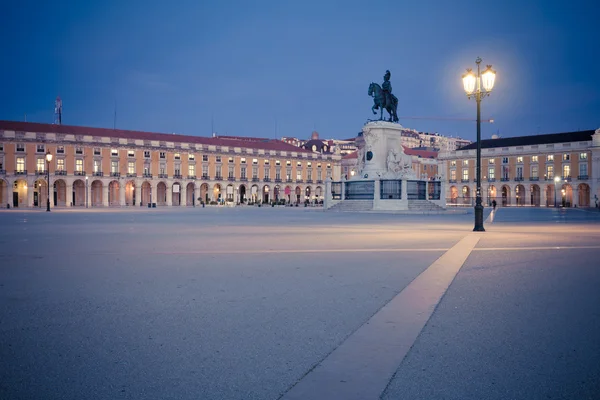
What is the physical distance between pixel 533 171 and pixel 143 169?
6822cm

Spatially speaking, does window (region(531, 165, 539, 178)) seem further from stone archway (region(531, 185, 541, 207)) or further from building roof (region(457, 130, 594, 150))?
building roof (region(457, 130, 594, 150))

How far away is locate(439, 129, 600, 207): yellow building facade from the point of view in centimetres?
8131

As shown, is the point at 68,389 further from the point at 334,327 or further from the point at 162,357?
the point at 334,327

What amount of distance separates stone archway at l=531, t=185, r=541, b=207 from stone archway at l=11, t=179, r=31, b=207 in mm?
83783

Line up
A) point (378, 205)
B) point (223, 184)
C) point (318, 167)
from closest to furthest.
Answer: point (378, 205) → point (223, 184) → point (318, 167)

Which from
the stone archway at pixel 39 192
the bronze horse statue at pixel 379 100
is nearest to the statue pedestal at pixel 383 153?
the bronze horse statue at pixel 379 100

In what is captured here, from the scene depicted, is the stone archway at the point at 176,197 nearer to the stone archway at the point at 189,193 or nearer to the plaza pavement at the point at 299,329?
the stone archway at the point at 189,193

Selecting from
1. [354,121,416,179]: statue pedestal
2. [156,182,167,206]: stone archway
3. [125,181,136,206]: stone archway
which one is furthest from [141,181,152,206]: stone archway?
[354,121,416,179]: statue pedestal

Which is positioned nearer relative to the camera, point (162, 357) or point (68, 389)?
point (68, 389)

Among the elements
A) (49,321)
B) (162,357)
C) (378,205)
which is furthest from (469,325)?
(378,205)

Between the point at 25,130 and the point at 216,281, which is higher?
the point at 25,130

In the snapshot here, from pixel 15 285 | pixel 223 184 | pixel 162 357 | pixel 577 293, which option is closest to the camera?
pixel 162 357

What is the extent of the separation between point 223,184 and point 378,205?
195 ft

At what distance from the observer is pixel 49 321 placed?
4668mm
